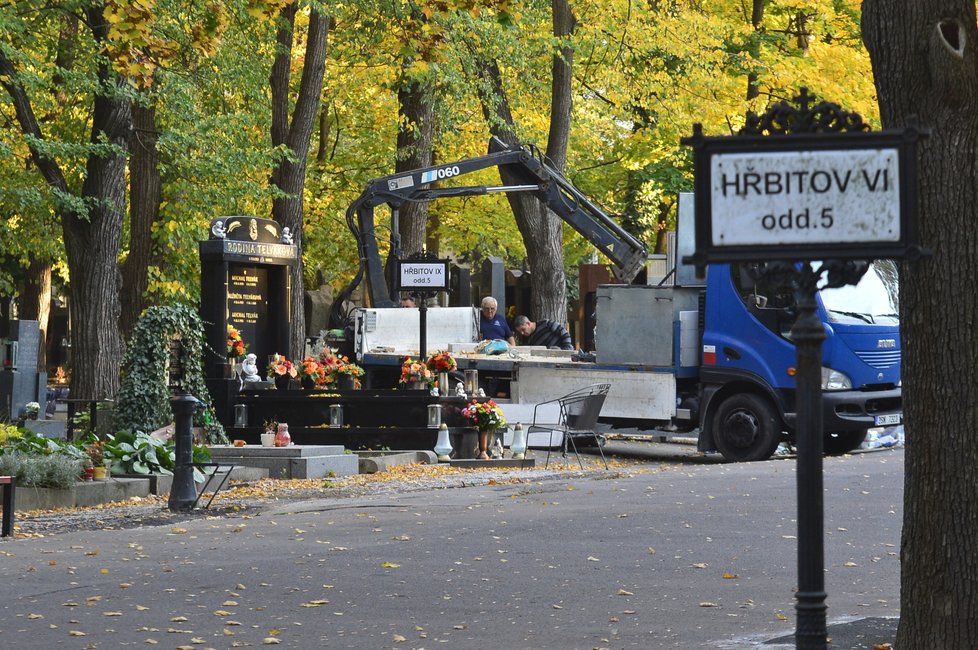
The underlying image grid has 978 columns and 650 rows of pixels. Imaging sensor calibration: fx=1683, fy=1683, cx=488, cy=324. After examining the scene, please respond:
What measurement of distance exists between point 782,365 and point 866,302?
136 centimetres

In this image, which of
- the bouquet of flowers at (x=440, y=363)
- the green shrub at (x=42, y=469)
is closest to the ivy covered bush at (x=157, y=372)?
the bouquet of flowers at (x=440, y=363)

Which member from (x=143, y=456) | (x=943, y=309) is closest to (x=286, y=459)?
(x=143, y=456)

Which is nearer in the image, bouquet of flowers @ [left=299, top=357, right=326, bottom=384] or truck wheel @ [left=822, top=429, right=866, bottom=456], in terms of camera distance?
truck wheel @ [left=822, top=429, right=866, bottom=456]

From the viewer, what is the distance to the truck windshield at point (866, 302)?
70.7 feet

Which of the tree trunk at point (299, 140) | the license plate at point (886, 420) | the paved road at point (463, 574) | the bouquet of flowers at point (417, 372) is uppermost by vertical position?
the tree trunk at point (299, 140)

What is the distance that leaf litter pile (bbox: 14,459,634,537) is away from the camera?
558 inches

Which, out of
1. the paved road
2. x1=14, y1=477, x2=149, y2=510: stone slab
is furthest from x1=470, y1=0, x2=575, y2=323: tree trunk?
the paved road

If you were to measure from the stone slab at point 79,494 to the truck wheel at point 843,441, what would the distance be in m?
10.0

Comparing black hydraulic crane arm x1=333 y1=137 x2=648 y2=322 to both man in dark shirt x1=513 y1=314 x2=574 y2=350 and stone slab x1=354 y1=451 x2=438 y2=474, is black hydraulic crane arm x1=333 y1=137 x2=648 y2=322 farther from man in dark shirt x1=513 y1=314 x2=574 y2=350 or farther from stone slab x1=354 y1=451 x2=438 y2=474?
stone slab x1=354 y1=451 x2=438 y2=474

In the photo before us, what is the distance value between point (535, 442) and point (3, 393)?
878 cm

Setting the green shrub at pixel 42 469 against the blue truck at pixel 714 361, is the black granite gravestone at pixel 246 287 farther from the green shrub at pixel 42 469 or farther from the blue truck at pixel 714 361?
the green shrub at pixel 42 469

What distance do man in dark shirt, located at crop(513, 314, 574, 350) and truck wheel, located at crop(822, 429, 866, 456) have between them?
21.5ft

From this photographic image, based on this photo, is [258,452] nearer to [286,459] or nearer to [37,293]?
[286,459]

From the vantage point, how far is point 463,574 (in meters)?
10.4
